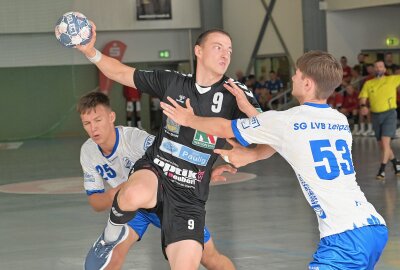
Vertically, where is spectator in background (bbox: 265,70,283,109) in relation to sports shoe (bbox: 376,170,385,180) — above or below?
above

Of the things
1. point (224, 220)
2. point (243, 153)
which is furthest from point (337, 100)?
point (243, 153)

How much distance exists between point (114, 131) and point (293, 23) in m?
23.3

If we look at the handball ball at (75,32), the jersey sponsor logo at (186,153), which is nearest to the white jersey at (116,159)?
the jersey sponsor logo at (186,153)

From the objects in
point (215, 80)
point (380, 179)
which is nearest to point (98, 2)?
point (380, 179)

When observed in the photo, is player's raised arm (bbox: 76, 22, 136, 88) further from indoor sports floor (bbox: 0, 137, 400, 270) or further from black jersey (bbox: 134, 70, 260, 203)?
indoor sports floor (bbox: 0, 137, 400, 270)

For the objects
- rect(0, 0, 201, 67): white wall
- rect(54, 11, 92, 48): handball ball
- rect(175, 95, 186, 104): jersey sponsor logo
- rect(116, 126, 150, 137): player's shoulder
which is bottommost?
rect(116, 126, 150, 137): player's shoulder

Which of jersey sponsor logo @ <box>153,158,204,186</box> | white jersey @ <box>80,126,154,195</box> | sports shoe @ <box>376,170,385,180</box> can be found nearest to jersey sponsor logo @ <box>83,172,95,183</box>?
white jersey @ <box>80,126,154,195</box>

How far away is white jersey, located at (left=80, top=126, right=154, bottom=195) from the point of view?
7.14 metres

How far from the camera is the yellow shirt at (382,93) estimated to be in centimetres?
1588

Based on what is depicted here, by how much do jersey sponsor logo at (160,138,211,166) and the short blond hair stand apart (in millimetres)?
1432

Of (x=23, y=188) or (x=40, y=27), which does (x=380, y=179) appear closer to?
(x=23, y=188)

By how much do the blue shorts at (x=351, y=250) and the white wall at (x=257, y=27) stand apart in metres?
24.7

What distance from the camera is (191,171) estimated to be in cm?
641

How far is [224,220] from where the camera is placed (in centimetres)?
1177
